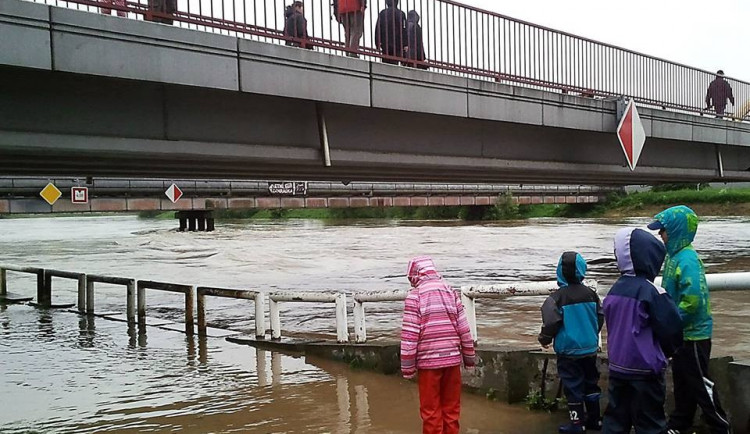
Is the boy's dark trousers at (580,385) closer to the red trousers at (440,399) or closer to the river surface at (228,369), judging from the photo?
the river surface at (228,369)

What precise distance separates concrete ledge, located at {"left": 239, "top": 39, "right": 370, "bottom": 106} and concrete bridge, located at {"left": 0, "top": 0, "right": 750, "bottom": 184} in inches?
0.6

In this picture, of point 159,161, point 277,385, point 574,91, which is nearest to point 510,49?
point 574,91

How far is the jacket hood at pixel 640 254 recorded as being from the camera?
4.33 metres

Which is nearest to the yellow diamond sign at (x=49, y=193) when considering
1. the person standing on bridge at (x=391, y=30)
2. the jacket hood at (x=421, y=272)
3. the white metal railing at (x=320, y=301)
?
the white metal railing at (x=320, y=301)

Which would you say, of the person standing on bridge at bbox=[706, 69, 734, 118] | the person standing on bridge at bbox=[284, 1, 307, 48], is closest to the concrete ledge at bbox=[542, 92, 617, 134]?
Answer: the person standing on bridge at bbox=[284, 1, 307, 48]

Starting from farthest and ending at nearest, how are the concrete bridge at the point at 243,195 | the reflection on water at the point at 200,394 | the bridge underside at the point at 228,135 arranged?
the concrete bridge at the point at 243,195 → the bridge underside at the point at 228,135 → the reflection on water at the point at 200,394

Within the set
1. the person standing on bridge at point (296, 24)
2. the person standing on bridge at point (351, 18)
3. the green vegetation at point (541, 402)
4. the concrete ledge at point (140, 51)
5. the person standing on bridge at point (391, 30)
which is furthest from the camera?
the person standing on bridge at point (391, 30)

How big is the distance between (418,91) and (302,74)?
Answer: 2225 millimetres

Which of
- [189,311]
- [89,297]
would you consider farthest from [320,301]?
[89,297]

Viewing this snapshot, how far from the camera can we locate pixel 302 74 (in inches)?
375

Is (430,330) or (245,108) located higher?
(245,108)

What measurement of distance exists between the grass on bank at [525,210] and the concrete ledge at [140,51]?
5155cm

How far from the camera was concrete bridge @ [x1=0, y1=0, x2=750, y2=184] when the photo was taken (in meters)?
7.74

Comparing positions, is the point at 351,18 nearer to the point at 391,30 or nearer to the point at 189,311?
the point at 391,30
